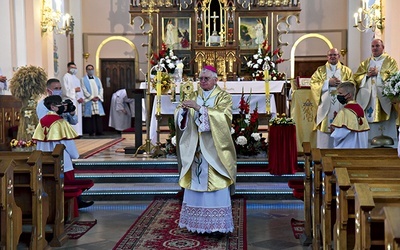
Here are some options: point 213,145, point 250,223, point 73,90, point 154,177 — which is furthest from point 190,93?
point 73,90

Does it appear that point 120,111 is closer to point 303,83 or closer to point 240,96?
point 240,96

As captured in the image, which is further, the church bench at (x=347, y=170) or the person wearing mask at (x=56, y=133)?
the person wearing mask at (x=56, y=133)

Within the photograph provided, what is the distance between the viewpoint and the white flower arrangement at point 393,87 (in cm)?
798

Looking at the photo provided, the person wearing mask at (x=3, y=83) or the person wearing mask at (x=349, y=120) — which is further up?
the person wearing mask at (x=3, y=83)

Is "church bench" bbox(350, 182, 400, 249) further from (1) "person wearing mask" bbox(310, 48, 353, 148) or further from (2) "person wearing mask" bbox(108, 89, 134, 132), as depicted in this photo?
(2) "person wearing mask" bbox(108, 89, 134, 132)

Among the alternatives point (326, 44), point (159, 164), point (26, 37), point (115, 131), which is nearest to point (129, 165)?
point (159, 164)

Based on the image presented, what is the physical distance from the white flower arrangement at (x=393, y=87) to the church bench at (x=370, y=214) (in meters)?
4.73

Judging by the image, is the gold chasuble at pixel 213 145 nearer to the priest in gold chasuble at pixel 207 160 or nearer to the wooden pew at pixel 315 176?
the priest in gold chasuble at pixel 207 160

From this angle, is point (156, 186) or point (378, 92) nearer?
point (156, 186)

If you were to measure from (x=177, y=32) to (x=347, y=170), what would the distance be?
10923mm

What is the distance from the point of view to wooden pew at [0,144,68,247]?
6.15m

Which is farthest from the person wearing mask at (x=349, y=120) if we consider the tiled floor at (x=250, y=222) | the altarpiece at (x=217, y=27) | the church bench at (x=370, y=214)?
the altarpiece at (x=217, y=27)

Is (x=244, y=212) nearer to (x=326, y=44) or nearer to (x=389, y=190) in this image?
(x=389, y=190)

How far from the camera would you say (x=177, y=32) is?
591 inches
